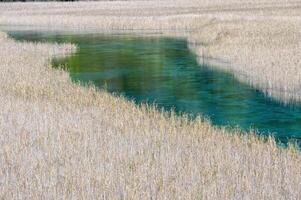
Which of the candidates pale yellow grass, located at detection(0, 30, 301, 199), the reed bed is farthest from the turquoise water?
pale yellow grass, located at detection(0, 30, 301, 199)

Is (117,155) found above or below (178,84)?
above

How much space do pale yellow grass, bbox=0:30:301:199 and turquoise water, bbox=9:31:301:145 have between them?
11.1 feet

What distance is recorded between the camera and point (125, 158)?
1128 cm

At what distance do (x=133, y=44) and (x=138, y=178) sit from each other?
34.1 metres

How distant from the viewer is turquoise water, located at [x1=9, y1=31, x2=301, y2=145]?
18.4 m

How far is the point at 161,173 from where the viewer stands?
1030 centimetres

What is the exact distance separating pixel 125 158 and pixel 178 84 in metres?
14.6

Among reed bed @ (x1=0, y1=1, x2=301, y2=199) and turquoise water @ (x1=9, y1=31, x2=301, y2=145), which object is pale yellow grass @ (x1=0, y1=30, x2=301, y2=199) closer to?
reed bed @ (x1=0, y1=1, x2=301, y2=199)

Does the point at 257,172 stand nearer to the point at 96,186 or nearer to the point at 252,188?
the point at 252,188

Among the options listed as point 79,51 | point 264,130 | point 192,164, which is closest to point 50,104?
point 264,130

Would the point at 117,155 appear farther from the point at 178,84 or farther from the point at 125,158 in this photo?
the point at 178,84

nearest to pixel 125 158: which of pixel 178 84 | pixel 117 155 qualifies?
pixel 117 155

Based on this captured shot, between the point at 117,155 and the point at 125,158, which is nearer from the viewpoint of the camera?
the point at 125,158

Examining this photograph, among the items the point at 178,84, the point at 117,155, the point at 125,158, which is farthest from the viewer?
the point at 178,84
